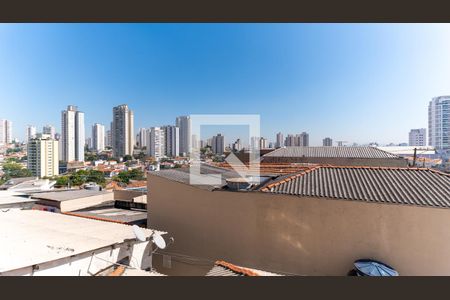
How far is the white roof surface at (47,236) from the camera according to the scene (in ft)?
8.39

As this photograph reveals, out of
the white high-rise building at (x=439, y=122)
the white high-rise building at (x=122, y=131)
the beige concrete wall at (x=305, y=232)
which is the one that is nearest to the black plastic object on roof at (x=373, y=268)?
the beige concrete wall at (x=305, y=232)

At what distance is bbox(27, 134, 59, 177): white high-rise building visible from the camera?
1324 inches

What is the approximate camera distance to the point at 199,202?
4387mm

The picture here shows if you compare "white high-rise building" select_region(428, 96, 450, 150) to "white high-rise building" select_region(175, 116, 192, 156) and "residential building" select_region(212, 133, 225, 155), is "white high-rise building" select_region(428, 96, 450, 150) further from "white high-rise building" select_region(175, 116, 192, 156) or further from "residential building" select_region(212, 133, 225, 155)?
"white high-rise building" select_region(175, 116, 192, 156)

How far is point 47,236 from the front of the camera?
3.19m

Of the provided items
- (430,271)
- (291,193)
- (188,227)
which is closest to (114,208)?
(188,227)

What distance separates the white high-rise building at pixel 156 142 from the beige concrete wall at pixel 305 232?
3268 cm

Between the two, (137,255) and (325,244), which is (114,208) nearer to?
(137,255)

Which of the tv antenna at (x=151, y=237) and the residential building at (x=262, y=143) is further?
the residential building at (x=262, y=143)

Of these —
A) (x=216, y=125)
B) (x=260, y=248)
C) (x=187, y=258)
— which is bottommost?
(x=187, y=258)

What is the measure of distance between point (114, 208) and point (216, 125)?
4095 millimetres

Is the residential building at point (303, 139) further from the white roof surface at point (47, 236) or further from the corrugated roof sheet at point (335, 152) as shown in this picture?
the white roof surface at point (47, 236)

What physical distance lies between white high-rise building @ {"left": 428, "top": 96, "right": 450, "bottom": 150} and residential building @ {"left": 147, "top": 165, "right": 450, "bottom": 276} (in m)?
19.5

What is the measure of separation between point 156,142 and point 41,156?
15629mm
